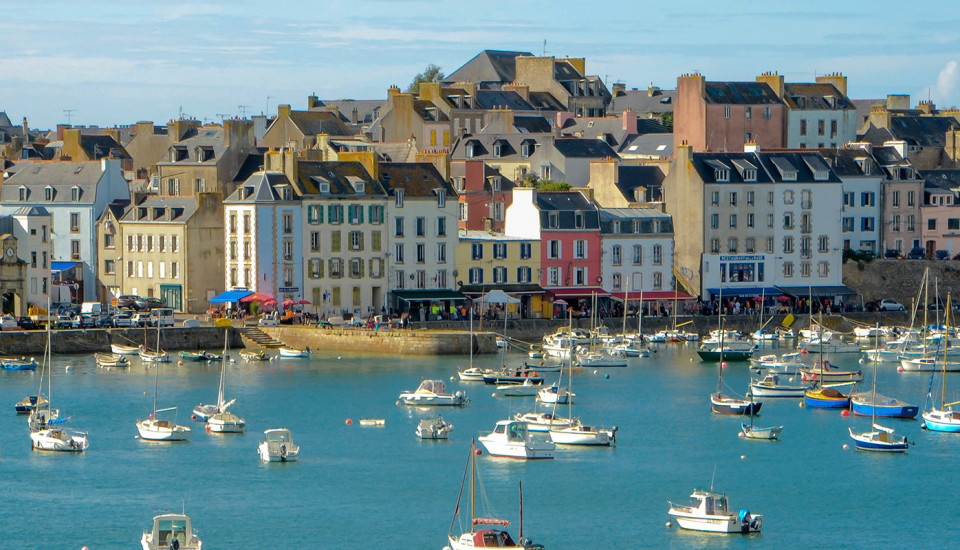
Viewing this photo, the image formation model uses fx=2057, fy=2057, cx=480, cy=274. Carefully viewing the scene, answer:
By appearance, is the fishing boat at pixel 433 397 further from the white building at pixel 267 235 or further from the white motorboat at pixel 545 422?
the white building at pixel 267 235

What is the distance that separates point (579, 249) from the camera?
10456 centimetres

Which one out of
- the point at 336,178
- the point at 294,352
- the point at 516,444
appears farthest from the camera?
the point at 336,178

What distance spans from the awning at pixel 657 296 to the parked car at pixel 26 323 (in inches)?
1155

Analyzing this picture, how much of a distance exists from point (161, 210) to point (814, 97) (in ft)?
158

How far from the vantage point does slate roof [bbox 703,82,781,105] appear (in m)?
123

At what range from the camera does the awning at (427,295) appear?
329 ft

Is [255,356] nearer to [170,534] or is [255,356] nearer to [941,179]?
[170,534]

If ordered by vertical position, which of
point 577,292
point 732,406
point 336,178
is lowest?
point 732,406

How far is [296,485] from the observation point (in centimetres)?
6150

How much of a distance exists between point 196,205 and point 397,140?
30735 mm

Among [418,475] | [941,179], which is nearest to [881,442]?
[418,475]

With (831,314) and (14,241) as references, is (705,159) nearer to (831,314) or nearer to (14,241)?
(831,314)

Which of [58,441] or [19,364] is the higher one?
[19,364]

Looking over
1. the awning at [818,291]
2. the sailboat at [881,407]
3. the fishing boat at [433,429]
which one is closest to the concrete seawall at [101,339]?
the fishing boat at [433,429]
